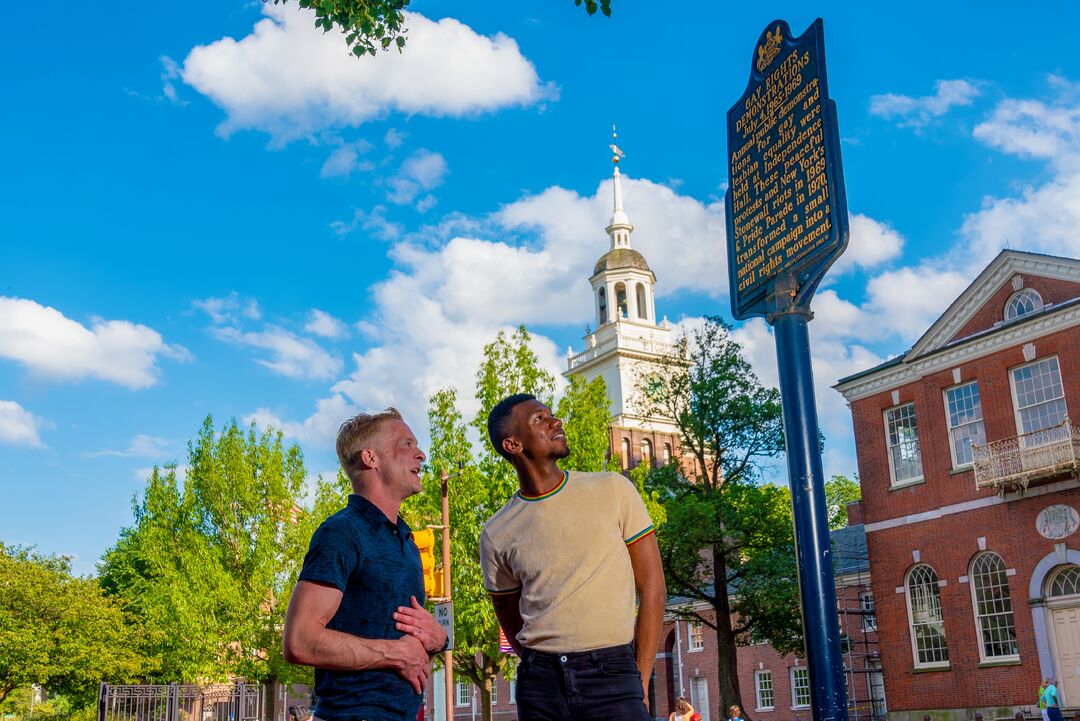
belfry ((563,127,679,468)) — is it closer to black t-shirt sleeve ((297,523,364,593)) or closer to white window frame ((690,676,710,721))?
white window frame ((690,676,710,721))

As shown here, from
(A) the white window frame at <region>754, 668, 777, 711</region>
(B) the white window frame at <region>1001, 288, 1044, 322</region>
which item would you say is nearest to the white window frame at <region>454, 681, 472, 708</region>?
(A) the white window frame at <region>754, 668, 777, 711</region>

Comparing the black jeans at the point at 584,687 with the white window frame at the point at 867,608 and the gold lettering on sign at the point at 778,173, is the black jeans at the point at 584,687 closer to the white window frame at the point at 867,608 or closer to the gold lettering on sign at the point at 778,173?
the gold lettering on sign at the point at 778,173

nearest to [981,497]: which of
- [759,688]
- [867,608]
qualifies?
[867,608]

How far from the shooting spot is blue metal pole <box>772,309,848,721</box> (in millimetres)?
12938

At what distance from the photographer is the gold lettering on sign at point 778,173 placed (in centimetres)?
1467

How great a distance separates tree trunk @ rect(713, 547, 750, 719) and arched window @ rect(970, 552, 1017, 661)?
8.47 metres

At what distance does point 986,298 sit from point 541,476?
28274mm

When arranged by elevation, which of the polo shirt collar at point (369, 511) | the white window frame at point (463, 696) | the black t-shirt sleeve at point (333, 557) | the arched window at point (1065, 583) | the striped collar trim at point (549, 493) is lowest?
the white window frame at point (463, 696)

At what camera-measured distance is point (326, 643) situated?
3658 millimetres

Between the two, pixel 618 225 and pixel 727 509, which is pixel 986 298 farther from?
pixel 618 225

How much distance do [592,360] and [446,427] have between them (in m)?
44.7

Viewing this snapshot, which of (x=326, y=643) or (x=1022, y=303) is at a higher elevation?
(x=1022, y=303)

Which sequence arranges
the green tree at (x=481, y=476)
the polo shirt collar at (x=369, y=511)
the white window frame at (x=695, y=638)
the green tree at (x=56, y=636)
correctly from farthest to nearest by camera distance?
the white window frame at (x=695, y=638) < the green tree at (x=56, y=636) < the green tree at (x=481, y=476) < the polo shirt collar at (x=369, y=511)

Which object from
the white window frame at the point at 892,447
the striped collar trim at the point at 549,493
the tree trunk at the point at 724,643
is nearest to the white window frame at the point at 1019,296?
the white window frame at the point at 892,447
